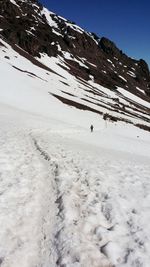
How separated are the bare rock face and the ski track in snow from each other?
111m

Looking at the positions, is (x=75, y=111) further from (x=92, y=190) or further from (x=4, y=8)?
(x=4, y=8)

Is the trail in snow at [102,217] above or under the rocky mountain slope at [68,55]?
under

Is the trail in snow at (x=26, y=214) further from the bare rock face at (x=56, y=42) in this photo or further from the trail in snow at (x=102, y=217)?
the bare rock face at (x=56, y=42)

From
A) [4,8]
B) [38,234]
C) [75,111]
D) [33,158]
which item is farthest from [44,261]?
[4,8]

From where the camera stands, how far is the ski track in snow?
7.33m

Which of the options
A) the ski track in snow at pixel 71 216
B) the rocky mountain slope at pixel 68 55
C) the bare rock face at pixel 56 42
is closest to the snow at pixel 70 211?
the ski track in snow at pixel 71 216

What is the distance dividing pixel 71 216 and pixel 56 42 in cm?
15833

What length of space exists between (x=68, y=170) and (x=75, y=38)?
18196 centimetres

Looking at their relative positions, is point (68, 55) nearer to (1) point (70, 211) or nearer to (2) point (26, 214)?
(1) point (70, 211)

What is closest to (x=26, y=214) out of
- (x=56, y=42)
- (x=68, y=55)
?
(x=68, y=55)

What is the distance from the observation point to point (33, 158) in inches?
668

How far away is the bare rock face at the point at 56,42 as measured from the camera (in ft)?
421

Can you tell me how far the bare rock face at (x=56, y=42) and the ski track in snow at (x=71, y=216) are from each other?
11127 centimetres

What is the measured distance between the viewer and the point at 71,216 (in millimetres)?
9461
